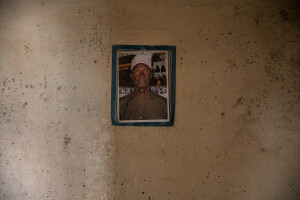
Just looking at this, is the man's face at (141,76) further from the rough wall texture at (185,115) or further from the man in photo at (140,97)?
the rough wall texture at (185,115)

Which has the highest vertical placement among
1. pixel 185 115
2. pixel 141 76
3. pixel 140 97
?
pixel 141 76

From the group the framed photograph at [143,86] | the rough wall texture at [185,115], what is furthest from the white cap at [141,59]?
the rough wall texture at [185,115]

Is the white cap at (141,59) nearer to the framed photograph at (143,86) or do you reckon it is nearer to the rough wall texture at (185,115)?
the framed photograph at (143,86)

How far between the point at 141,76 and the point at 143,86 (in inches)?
3.2

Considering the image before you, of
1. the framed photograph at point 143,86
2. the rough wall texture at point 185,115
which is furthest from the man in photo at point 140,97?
the rough wall texture at point 185,115

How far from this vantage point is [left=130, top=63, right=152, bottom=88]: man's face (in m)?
1.35

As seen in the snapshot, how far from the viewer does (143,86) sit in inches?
53.4

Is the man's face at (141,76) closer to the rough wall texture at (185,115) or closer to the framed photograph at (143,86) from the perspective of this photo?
the framed photograph at (143,86)

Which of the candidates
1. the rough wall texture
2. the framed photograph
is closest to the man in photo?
the framed photograph

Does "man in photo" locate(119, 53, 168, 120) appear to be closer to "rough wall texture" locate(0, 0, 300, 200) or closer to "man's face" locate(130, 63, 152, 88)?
"man's face" locate(130, 63, 152, 88)

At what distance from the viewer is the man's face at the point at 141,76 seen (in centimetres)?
135

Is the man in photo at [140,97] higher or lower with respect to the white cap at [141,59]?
lower

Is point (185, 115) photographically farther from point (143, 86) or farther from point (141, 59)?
point (141, 59)

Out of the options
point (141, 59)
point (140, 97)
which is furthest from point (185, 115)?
point (141, 59)
